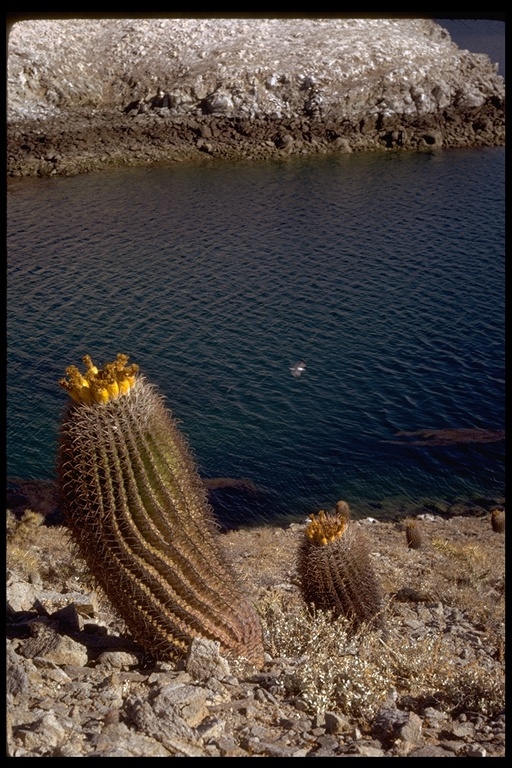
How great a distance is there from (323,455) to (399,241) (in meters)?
13.6

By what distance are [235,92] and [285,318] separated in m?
25.7

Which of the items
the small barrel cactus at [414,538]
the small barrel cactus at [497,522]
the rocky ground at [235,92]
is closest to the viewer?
the small barrel cactus at [414,538]

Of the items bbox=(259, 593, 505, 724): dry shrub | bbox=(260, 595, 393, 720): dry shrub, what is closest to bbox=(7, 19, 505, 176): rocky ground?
bbox=(260, 595, 393, 720): dry shrub

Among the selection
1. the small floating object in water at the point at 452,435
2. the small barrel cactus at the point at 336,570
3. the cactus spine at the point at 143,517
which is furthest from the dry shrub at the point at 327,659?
the small floating object in water at the point at 452,435

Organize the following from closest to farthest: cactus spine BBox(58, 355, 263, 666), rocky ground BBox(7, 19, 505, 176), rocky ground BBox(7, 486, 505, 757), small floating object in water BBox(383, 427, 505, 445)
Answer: rocky ground BBox(7, 486, 505, 757), cactus spine BBox(58, 355, 263, 666), small floating object in water BBox(383, 427, 505, 445), rocky ground BBox(7, 19, 505, 176)

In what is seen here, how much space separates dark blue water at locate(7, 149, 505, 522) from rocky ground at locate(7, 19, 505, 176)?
507 cm

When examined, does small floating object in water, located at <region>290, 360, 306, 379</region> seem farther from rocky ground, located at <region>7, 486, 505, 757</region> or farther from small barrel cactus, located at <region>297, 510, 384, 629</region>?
small barrel cactus, located at <region>297, 510, 384, 629</region>

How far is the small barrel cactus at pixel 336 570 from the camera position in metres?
7.42

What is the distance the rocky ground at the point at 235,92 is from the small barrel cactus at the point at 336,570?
3574 cm

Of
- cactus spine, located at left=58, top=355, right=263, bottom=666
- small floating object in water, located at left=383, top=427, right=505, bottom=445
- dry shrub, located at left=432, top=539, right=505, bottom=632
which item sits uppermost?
cactus spine, located at left=58, top=355, right=263, bottom=666

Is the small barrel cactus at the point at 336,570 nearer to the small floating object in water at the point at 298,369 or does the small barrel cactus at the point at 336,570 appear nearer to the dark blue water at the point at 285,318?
the dark blue water at the point at 285,318

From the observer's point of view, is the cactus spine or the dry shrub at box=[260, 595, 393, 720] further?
the cactus spine

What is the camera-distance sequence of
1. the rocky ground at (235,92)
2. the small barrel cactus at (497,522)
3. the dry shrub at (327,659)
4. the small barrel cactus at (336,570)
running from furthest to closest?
the rocky ground at (235,92) < the small barrel cactus at (497,522) < the small barrel cactus at (336,570) < the dry shrub at (327,659)

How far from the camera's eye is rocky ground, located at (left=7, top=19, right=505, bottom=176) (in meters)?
43.4
